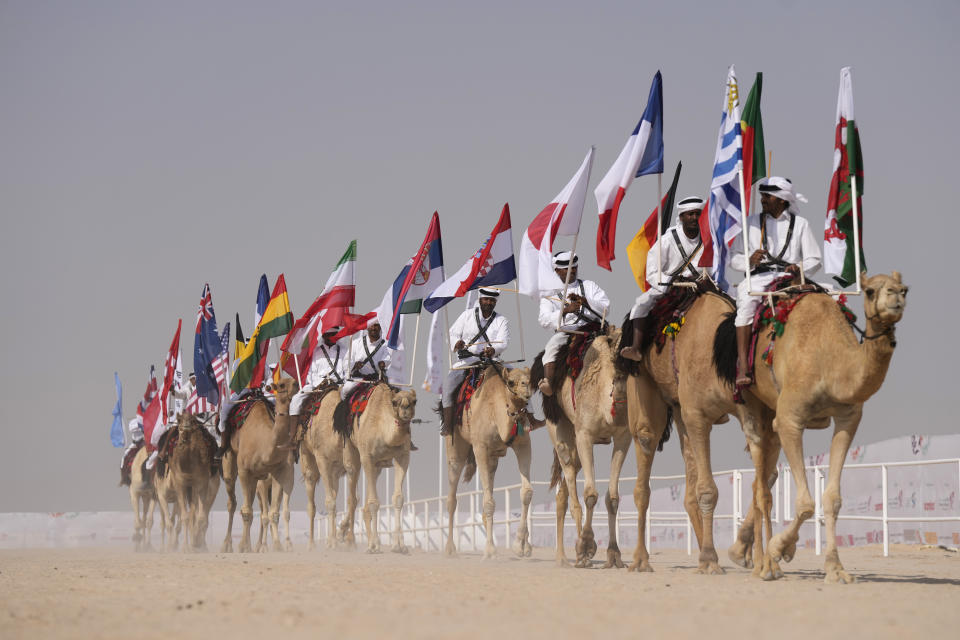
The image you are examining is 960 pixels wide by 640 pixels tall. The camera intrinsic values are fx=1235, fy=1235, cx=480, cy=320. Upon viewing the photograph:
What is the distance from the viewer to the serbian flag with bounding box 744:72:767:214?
12.7 metres

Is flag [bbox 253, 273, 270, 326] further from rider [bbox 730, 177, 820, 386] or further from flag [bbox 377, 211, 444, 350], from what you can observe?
rider [bbox 730, 177, 820, 386]

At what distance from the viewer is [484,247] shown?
18.1 metres

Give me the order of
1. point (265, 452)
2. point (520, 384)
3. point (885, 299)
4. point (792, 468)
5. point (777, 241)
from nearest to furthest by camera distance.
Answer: point (885, 299) → point (792, 468) → point (777, 241) → point (520, 384) → point (265, 452)

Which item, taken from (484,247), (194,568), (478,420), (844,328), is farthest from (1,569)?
(844,328)

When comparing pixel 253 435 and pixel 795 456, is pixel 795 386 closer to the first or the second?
pixel 795 456

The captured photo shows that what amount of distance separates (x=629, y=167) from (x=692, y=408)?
11.6ft

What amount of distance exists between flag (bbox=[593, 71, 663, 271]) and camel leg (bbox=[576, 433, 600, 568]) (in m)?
2.11

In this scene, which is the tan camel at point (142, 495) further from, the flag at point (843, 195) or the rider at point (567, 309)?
the flag at point (843, 195)

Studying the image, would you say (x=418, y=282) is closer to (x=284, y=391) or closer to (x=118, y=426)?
(x=284, y=391)

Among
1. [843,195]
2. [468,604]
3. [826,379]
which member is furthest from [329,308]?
[468,604]

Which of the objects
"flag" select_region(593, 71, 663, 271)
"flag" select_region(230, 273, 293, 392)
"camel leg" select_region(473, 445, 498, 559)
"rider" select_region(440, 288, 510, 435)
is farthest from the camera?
"flag" select_region(230, 273, 293, 392)

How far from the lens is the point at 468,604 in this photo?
27.0 ft

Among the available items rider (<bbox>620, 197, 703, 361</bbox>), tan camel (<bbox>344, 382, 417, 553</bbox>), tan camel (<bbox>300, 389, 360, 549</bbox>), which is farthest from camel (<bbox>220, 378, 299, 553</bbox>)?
rider (<bbox>620, 197, 703, 361</bbox>)

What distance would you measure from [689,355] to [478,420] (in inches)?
244
